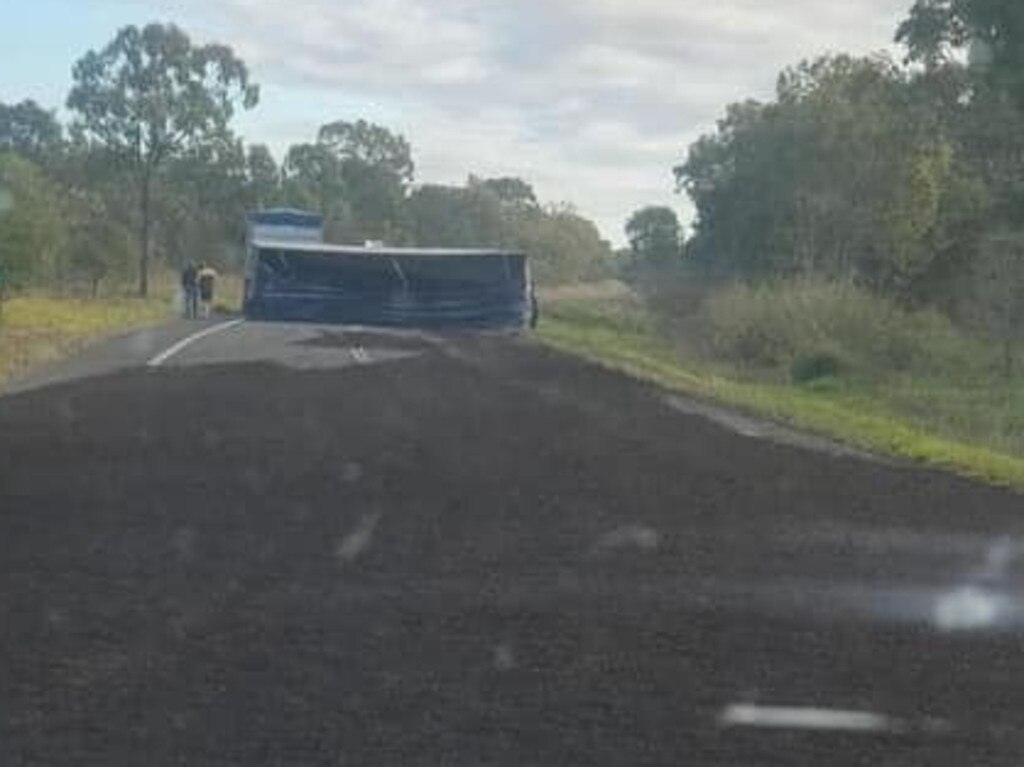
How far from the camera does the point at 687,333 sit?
55.9 m

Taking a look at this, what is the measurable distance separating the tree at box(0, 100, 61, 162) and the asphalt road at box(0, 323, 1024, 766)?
11499 cm

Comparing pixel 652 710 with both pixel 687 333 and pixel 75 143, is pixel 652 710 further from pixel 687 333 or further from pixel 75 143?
pixel 75 143

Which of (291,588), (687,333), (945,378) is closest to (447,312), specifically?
(687,333)

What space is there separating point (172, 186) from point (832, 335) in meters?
58.4

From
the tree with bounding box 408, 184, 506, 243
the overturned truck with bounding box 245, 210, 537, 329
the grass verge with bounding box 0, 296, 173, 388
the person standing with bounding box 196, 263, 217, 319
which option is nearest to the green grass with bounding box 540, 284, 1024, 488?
the overturned truck with bounding box 245, 210, 537, 329

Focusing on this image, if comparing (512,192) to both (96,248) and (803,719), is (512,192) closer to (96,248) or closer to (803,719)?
(96,248)

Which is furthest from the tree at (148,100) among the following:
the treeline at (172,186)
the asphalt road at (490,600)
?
the asphalt road at (490,600)

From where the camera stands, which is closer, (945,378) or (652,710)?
(652,710)

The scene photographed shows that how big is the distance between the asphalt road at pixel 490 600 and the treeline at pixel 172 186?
39.2 m

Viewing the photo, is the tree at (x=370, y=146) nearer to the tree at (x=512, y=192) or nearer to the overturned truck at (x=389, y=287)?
the tree at (x=512, y=192)

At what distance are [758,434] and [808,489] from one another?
5812 mm

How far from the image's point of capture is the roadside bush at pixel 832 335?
40.9 m

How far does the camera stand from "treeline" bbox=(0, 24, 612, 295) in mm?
74125

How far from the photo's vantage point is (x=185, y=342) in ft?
134
